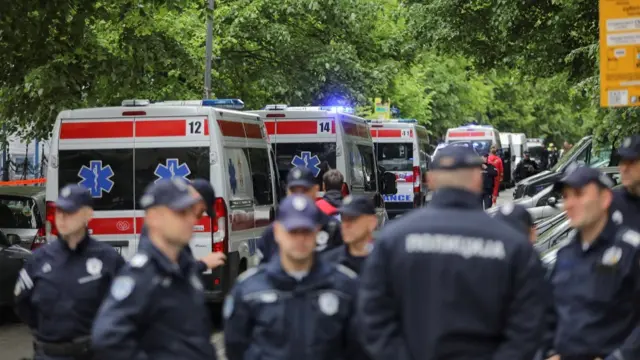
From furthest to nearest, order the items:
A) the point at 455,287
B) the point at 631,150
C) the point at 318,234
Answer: the point at 318,234, the point at 631,150, the point at 455,287

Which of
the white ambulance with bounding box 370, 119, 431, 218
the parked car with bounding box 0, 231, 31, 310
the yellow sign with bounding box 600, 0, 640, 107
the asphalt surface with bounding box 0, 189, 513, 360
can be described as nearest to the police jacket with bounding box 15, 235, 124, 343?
the asphalt surface with bounding box 0, 189, 513, 360

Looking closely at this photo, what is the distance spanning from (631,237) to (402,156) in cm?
2519

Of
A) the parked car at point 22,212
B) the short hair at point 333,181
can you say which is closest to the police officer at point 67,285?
the short hair at point 333,181

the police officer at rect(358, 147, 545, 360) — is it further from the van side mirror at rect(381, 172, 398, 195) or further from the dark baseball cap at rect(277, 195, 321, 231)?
the van side mirror at rect(381, 172, 398, 195)

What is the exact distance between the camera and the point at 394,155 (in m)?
31.1

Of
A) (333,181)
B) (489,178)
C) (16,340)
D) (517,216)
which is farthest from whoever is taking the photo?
(489,178)

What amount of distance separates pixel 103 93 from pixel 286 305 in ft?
50.5

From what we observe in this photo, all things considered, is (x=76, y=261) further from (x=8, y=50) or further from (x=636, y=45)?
(x=8, y=50)

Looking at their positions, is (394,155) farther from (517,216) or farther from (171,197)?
(171,197)

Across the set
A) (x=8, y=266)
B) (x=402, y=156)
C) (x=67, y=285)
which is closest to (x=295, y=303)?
(x=67, y=285)

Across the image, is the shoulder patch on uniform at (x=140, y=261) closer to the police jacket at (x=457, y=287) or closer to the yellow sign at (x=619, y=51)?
the police jacket at (x=457, y=287)

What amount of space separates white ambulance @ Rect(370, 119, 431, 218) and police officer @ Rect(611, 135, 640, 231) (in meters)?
23.1

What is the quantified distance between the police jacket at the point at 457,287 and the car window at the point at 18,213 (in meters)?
11.6

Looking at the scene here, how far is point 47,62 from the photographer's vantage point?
1770cm
